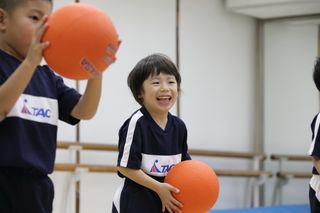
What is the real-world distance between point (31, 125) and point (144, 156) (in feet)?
2.73

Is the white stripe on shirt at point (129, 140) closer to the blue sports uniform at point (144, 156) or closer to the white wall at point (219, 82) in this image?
the blue sports uniform at point (144, 156)

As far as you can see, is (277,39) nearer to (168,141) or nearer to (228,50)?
(228,50)

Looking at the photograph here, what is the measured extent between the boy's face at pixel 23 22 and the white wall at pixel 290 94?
4.29 metres

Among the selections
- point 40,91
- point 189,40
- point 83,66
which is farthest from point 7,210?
point 189,40

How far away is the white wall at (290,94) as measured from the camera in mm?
5582

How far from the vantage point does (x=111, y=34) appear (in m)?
1.60

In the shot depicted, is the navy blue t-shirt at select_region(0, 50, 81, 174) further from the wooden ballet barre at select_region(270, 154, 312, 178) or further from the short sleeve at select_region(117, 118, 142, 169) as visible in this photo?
the wooden ballet barre at select_region(270, 154, 312, 178)

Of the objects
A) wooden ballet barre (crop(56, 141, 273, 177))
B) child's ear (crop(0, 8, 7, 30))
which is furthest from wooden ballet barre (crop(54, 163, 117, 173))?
child's ear (crop(0, 8, 7, 30))

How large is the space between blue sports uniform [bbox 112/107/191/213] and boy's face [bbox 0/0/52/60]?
2.82 feet

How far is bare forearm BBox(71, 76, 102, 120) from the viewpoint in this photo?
170 centimetres

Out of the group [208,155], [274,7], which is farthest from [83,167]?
[274,7]

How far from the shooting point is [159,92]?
8.02ft

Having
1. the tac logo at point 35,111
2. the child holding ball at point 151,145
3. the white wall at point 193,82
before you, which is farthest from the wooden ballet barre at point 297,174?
the tac logo at point 35,111

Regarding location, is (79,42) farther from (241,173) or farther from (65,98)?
(241,173)
